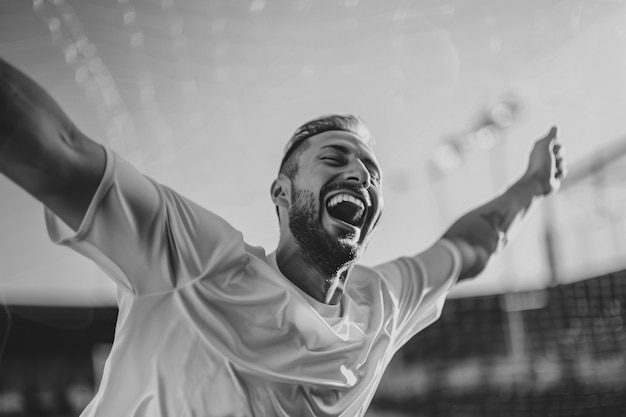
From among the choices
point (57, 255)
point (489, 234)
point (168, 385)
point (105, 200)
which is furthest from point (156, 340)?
point (57, 255)

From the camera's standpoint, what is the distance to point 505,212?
839 mm

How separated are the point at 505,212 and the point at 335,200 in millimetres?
351

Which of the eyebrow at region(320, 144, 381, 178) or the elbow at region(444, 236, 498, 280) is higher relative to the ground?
the eyebrow at region(320, 144, 381, 178)

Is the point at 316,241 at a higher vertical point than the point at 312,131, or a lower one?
lower

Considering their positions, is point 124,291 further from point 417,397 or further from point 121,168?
point 417,397

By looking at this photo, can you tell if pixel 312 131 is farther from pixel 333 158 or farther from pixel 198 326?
pixel 198 326

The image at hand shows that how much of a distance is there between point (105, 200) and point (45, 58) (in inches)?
25.9

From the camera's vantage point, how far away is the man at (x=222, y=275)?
16.4 inches

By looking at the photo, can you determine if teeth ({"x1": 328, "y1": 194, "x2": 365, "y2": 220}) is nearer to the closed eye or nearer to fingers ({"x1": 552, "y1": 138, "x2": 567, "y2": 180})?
the closed eye

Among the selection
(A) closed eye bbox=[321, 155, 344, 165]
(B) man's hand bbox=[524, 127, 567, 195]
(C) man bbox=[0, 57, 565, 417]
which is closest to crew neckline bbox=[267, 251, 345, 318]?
(C) man bbox=[0, 57, 565, 417]

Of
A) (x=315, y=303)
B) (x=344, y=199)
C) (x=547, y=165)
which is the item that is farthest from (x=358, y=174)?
(x=547, y=165)

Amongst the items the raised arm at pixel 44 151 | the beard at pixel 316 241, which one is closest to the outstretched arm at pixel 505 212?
the beard at pixel 316 241

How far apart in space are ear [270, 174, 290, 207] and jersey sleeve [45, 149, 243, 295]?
0.10 metres

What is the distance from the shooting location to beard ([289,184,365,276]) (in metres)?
0.59
